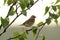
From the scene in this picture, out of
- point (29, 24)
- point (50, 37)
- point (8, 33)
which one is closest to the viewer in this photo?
point (29, 24)

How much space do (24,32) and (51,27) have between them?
110 centimetres

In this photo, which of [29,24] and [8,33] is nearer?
[29,24]

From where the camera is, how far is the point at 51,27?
5.20 ft

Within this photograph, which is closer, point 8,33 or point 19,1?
point 19,1

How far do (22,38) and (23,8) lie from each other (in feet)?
0.26

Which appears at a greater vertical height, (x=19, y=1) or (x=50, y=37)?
(x=19, y=1)

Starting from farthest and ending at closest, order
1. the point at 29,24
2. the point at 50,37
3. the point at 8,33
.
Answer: the point at 50,37
the point at 8,33
the point at 29,24

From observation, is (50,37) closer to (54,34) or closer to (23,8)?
(54,34)

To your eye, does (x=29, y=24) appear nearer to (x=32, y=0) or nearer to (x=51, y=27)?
(x=32, y=0)

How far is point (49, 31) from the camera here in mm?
1594

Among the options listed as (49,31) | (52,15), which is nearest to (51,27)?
(49,31)

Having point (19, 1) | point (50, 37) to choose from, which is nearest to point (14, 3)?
point (19, 1)

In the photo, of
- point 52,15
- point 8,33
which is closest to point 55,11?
point 52,15

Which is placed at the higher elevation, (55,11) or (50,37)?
(55,11)
